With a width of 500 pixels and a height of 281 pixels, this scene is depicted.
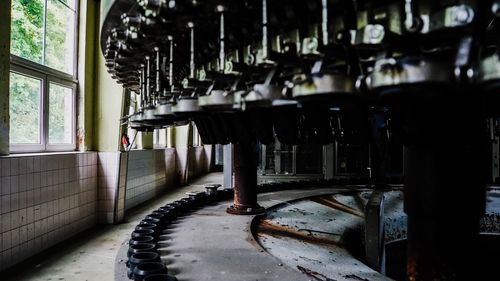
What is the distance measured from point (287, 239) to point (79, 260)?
2206 millimetres

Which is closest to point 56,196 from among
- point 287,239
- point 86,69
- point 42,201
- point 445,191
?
point 42,201

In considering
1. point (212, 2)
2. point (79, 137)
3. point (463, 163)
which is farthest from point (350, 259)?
point (79, 137)

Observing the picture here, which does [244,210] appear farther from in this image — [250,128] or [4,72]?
[4,72]

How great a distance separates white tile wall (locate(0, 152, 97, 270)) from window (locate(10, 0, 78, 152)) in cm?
24

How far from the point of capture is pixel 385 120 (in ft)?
10.5

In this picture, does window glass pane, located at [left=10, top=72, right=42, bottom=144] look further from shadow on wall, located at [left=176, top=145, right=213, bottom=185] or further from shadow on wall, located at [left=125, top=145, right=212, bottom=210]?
shadow on wall, located at [left=176, top=145, right=213, bottom=185]

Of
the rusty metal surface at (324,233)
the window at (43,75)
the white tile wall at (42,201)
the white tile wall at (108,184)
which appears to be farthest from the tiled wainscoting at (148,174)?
the rusty metal surface at (324,233)

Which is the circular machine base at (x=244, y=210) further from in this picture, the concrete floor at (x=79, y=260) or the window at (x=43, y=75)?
the window at (x=43, y=75)

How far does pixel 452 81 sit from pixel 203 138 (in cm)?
Answer: 155

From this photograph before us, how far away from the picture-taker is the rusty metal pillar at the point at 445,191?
129 centimetres

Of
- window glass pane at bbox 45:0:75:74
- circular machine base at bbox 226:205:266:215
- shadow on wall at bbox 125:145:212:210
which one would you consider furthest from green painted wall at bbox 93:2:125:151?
circular machine base at bbox 226:205:266:215

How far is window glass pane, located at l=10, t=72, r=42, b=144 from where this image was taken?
3793 millimetres

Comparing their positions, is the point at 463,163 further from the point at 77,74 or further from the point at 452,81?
the point at 77,74

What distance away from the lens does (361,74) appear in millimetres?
→ 934
